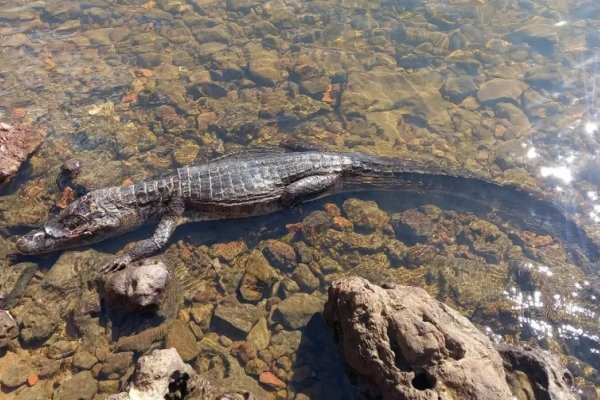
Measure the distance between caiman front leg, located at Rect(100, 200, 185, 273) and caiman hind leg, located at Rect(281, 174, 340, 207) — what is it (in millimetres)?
1496

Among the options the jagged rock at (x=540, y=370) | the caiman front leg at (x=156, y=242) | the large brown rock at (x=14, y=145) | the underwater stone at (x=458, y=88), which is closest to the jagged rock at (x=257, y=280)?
the caiman front leg at (x=156, y=242)

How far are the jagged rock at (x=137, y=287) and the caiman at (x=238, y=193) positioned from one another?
44 centimetres

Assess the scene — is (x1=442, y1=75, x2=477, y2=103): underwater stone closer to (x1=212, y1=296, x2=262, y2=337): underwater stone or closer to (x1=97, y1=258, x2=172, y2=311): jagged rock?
(x1=212, y1=296, x2=262, y2=337): underwater stone

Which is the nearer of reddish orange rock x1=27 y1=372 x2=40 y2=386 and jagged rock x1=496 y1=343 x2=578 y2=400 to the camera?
jagged rock x1=496 y1=343 x2=578 y2=400

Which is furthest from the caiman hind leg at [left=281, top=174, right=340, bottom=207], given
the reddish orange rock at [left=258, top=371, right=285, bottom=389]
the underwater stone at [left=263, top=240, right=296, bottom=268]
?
the reddish orange rock at [left=258, top=371, right=285, bottom=389]

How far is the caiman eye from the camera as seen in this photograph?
5.68 meters

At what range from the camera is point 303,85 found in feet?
27.6

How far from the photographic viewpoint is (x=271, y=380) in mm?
4707

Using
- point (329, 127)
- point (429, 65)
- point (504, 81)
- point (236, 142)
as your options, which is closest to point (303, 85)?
point (329, 127)

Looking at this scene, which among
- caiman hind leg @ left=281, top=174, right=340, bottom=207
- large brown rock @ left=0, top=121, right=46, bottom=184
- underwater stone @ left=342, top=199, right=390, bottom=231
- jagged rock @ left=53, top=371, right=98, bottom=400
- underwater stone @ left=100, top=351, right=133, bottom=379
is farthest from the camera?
underwater stone @ left=342, top=199, right=390, bottom=231

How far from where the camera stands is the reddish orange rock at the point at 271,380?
4668mm

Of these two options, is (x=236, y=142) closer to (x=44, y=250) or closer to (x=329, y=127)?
(x=329, y=127)

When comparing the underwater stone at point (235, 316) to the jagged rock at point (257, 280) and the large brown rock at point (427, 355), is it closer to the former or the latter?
the jagged rock at point (257, 280)

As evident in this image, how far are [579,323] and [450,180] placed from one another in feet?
8.35
